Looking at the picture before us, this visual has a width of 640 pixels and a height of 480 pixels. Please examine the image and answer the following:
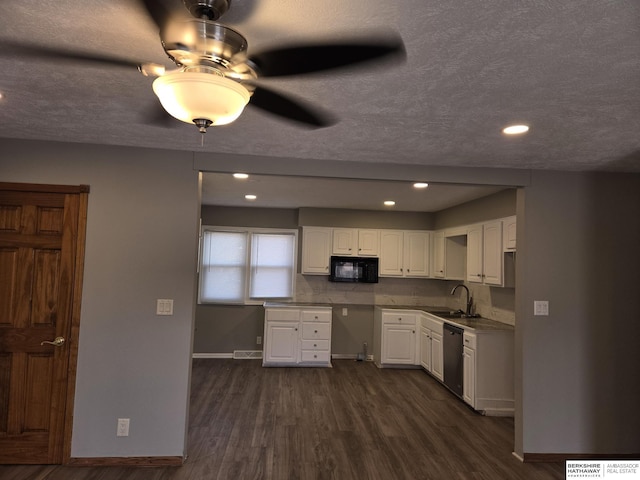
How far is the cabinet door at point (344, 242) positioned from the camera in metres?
6.40

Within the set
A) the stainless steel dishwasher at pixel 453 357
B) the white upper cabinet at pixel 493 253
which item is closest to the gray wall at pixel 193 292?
the white upper cabinet at pixel 493 253

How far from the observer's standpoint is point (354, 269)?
21.0 ft

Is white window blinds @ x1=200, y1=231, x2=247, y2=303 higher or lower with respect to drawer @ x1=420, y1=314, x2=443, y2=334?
higher

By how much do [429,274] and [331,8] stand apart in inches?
219

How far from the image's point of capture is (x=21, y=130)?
2.72 meters

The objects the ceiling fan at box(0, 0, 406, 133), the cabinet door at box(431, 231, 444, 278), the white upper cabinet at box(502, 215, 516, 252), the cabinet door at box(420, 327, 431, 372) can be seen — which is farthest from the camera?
the cabinet door at box(431, 231, 444, 278)

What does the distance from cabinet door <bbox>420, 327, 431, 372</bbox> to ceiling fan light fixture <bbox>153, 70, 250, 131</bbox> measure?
16.3 ft

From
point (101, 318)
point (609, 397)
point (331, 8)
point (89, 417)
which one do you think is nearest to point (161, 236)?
point (101, 318)

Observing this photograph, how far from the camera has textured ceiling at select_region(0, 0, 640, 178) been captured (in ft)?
4.39

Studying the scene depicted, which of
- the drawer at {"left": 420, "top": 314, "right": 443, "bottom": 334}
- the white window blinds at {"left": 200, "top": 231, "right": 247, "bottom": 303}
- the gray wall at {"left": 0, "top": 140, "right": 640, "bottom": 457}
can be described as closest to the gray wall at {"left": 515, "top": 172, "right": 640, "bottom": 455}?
the gray wall at {"left": 0, "top": 140, "right": 640, "bottom": 457}

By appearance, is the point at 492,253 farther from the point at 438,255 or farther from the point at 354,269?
the point at 354,269

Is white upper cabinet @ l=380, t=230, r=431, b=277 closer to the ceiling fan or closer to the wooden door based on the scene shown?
the wooden door

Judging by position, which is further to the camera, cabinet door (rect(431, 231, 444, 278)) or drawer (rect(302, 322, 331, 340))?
cabinet door (rect(431, 231, 444, 278))

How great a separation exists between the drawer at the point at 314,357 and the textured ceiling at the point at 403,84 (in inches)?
142
